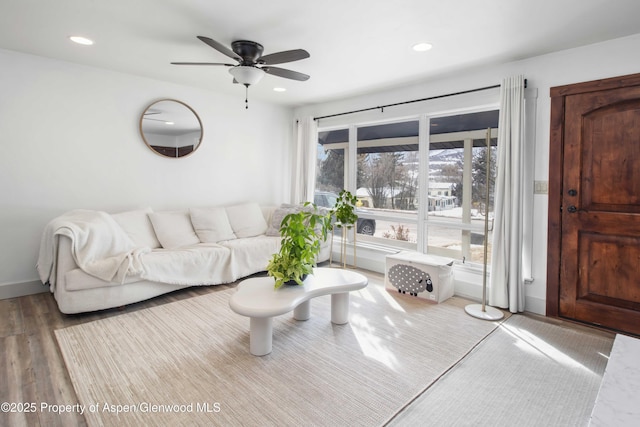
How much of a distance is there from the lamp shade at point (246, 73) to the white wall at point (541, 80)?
199 centimetres

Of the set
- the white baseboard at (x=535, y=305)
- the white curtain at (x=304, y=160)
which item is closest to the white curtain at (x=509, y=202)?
the white baseboard at (x=535, y=305)

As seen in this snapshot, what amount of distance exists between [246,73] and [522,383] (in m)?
3.07

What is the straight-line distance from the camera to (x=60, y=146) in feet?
11.7

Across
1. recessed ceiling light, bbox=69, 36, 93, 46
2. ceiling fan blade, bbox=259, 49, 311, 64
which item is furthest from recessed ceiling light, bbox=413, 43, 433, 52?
recessed ceiling light, bbox=69, 36, 93, 46

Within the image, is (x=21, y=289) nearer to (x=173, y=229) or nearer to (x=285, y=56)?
(x=173, y=229)

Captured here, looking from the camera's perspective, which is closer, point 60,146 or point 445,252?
point 60,146

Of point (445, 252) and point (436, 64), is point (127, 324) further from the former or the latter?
point (436, 64)

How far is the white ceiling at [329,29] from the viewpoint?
2.31 metres

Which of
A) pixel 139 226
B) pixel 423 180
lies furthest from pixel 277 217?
pixel 423 180

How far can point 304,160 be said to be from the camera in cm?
532

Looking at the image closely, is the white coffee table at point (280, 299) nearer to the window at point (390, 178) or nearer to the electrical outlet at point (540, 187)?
the window at point (390, 178)

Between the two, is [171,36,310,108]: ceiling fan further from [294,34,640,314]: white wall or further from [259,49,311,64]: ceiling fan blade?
[294,34,640,314]: white wall

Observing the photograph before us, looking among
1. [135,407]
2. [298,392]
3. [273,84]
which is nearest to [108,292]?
[135,407]

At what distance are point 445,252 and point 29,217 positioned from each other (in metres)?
4.44
